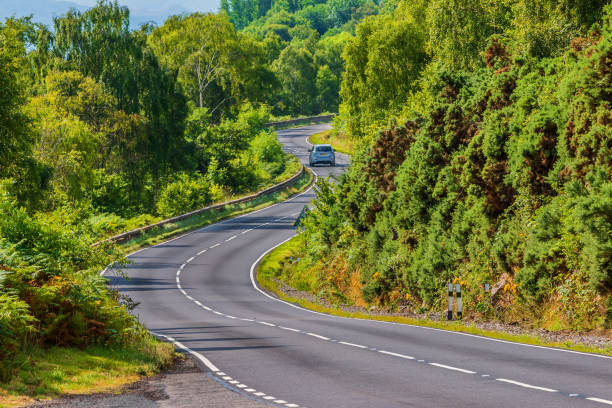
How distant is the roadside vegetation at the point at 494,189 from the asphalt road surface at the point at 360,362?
2.48 meters

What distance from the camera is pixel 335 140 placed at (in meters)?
88.5

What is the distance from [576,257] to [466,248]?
15.9 feet

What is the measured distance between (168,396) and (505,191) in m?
12.3

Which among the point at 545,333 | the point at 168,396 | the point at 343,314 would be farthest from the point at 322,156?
the point at 168,396

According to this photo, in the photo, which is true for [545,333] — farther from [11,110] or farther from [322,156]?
[322,156]

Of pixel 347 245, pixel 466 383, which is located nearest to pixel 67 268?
pixel 466 383

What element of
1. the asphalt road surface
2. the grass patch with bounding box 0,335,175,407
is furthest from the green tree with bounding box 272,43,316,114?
the grass patch with bounding box 0,335,175,407

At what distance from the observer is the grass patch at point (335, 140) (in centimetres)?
8225

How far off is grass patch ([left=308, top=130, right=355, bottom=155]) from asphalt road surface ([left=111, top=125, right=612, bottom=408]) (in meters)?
55.4

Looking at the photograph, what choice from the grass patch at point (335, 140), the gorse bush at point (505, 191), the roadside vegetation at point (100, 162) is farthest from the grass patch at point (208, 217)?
the gorse bush at point (505, 191)

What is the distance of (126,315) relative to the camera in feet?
44.3

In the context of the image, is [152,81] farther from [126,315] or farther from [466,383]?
[466,383]

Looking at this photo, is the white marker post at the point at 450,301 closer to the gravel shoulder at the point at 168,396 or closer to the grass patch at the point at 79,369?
the grass patch at the point at 79,369

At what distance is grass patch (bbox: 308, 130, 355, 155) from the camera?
8225cm
